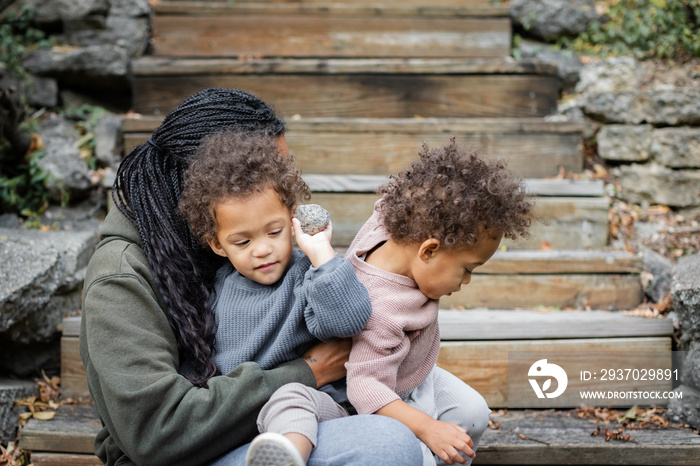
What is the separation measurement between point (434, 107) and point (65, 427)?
2.72 metres

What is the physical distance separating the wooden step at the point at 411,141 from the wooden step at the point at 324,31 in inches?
34.4

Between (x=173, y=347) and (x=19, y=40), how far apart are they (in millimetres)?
3154

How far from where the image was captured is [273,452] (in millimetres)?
1344

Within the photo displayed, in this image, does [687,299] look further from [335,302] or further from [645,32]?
[645,32]

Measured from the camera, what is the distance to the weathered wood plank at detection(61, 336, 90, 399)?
2570mm

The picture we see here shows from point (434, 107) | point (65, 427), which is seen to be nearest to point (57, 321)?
point (65, 427)

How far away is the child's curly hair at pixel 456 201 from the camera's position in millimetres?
1633

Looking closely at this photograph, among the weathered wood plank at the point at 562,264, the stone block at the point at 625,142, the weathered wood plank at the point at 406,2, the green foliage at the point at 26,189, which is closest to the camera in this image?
the weathered wood plank at the point at 562,264

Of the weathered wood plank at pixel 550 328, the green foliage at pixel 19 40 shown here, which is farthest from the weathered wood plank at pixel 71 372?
the green foliage at pixel 19 40

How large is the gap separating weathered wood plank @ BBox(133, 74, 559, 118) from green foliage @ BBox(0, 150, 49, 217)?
122cm

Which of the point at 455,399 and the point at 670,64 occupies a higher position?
the point at 670,64

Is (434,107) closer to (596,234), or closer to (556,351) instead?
(596,234)

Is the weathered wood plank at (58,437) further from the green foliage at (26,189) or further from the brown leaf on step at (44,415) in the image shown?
the green foliage at (26,189)

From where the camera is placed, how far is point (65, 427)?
90.8 inches
